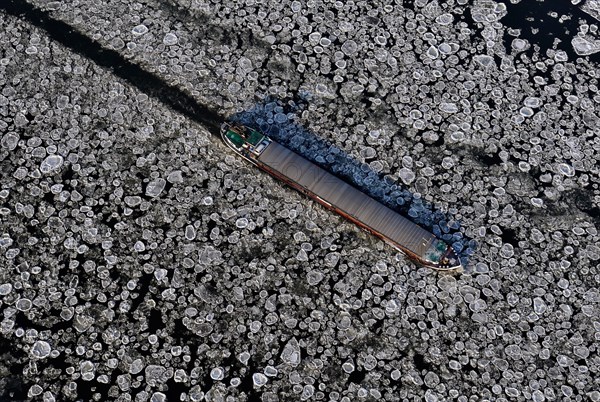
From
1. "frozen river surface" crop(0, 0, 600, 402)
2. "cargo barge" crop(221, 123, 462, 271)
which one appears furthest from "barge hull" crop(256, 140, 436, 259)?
"frozen river surface" crop(0, 0, 600, 402)

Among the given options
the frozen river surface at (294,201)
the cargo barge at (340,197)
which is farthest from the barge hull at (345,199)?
the frozen river surface at (294,201)

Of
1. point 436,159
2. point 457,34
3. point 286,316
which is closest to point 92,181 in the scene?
point 286,316

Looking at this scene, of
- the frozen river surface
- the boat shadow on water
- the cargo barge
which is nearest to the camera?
the frozen river surface

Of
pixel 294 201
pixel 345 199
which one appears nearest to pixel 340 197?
pixel 345 199

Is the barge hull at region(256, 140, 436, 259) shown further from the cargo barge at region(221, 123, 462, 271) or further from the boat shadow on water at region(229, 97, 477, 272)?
the boat shadow on water at region(229, 97, 477, 272)

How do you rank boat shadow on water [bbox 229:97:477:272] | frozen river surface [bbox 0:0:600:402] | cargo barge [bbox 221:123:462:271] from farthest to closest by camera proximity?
boat shadow on water [bbox 229:97:477:272]
cargo barge [bbox 221:123:462:271]
frozen river surface [bbox 0:0:600:402]

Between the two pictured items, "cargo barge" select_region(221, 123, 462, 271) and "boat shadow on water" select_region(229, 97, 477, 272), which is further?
"boat shadow on water" select_region(229, 97, 477, 272)

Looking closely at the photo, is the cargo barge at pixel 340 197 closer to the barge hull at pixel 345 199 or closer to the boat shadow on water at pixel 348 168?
the barge hull at pixel 345 199
